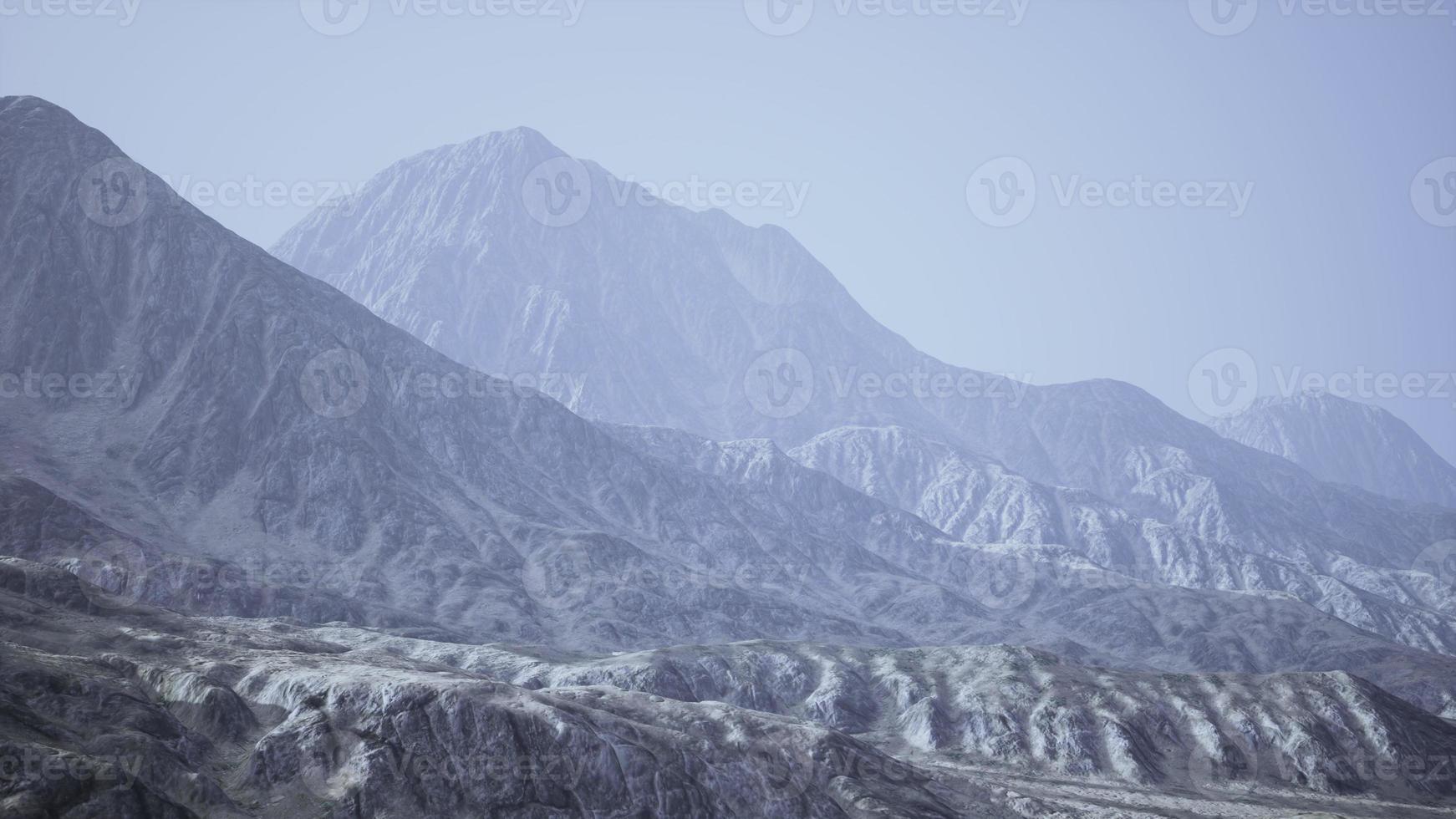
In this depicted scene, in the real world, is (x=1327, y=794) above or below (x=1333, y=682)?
below

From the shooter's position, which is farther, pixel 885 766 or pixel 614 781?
pixel 885 766

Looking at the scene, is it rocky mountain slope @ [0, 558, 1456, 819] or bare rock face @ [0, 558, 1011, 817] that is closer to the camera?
bare rock face @ [0, 558, 1011, 817]

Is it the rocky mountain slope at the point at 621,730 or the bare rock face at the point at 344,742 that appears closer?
the bare rock face at the point at 344,742

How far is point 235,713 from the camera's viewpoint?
7612cm

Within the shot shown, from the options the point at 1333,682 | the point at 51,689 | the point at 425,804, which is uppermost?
the point at 1333,682

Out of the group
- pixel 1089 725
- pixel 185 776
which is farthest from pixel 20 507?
pixel 1089 725

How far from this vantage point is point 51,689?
219 feet

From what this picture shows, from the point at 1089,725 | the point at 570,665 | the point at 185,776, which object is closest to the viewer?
the point at 185,776

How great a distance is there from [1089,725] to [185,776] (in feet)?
381

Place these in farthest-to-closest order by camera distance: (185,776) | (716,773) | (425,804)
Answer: (716,773) < (425,804) < (185,776)

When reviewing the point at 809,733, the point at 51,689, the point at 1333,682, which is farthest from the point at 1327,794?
the point at 51,689

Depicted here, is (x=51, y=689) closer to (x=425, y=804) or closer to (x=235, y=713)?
(x=235, y=713)

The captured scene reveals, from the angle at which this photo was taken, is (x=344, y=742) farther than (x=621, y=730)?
No

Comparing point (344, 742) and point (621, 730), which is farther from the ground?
point (621, 730)
